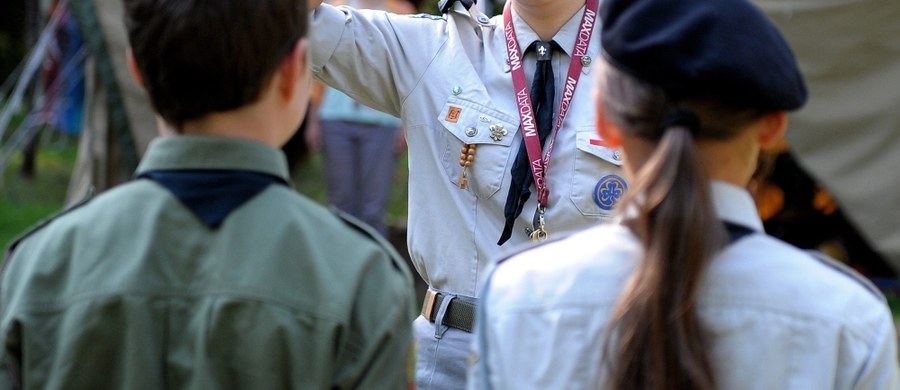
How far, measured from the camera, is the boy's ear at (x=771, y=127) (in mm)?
1785

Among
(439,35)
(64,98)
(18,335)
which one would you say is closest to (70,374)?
(18,335)

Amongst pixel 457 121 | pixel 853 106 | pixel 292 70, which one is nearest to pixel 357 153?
pixel 853 106

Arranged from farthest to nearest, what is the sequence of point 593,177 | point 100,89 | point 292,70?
point 100,89 < point 593,177 < point 292,70

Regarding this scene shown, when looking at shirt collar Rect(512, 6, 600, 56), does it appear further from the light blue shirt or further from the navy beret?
the light blue shirt

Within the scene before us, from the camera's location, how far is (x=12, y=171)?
11.1 metres

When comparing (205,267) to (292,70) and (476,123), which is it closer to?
(292,70)

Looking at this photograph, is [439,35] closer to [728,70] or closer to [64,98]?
[728,70]

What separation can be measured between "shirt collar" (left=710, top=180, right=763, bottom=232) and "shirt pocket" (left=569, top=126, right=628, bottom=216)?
39.0 inches

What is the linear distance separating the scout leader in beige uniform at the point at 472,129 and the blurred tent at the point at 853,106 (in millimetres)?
3514

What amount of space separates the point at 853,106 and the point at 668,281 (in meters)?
5.05

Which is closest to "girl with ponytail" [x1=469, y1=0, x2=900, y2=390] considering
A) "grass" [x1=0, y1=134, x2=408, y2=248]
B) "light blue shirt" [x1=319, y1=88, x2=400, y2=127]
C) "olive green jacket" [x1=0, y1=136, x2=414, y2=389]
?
"olive green jacket" [x1=0, y1=136, x2=414, y2=389]

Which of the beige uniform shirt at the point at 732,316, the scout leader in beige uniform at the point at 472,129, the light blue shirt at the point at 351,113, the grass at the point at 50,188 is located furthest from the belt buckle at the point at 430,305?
the grass at the point at 50,188

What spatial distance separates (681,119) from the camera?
170cm

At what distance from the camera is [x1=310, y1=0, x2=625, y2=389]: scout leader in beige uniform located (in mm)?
2799
